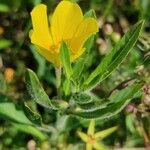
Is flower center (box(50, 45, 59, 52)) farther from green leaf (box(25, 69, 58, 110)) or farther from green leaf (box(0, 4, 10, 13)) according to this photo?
green leaf (box(0, 4, 10, 13))

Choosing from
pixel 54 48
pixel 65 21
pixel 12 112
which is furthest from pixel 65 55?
pixel 12 112

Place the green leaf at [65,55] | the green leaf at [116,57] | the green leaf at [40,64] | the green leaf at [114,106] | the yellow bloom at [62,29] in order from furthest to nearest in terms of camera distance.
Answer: the green leaf at [40,64] → the green leaf at [114,106] → the green leaf at [116,57] → the yellow bloom at [62,29] → the green leaf at [65,55]

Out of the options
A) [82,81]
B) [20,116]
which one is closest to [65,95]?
[82,81]

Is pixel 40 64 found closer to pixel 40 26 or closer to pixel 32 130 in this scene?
pixel 32 130

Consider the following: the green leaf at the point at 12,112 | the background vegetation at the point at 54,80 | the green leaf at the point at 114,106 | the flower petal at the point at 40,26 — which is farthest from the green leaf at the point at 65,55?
the green leaf at the point at 12,112

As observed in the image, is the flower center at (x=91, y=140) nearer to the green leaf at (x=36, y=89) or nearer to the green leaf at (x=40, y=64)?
the green leaf at (x=40, y=64)

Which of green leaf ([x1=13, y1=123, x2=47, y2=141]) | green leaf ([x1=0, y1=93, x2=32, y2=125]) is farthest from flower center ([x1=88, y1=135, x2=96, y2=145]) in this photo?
green leaf ([x1=0, y1=93, x2=32, y2=125])
